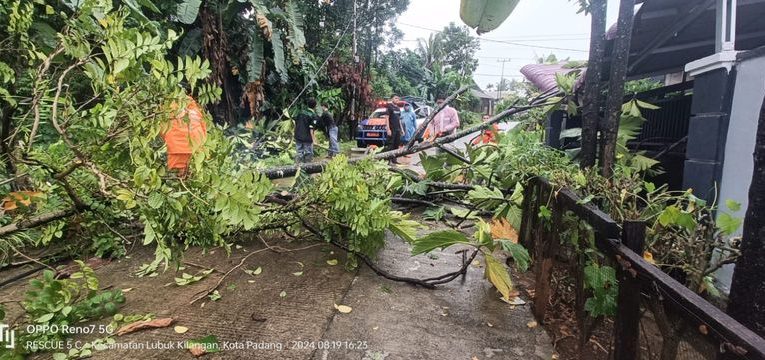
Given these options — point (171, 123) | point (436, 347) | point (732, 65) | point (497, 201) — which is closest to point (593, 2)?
point (732, 65)

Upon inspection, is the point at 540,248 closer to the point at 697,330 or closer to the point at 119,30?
the point at 697,330

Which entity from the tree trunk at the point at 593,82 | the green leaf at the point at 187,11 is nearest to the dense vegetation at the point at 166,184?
the tree trunk at the point at 593,82

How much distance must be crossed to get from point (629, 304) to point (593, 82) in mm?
1972

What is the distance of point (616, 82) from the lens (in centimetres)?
248

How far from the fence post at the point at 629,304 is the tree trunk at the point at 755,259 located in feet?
1.00

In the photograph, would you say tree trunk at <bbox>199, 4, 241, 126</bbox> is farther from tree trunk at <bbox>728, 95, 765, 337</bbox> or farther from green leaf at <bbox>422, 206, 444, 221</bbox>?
tree trunk at <bbox>728, 95, 765, 337</bbox>

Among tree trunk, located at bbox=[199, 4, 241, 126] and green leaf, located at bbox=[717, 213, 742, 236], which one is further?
tree trunk, located at bbox=[199, 4, 241, 126]

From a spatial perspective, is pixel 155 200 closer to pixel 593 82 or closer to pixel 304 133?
pixel 593 82

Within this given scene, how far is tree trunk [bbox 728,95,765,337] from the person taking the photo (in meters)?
0.87

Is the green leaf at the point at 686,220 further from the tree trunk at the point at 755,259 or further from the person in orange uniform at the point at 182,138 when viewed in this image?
the person in orange uniform at the point at 182,138

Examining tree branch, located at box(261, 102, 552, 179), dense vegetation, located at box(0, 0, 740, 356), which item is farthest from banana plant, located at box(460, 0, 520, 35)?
tree branch, located at box(261, 102, 552, 179)

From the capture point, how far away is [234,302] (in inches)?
90.7

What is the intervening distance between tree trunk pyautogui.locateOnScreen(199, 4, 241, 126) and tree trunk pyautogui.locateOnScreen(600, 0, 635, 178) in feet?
23.4

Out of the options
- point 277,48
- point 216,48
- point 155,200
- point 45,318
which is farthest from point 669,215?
point 216,48
